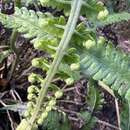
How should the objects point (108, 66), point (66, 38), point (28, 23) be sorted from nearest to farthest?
point (66, 38)
point (108, 66)
point (28, 23)

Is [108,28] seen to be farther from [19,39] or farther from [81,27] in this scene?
[81,27]

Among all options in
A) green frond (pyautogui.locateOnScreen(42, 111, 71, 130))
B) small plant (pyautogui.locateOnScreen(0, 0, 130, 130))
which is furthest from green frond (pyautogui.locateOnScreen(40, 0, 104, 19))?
green frond (pyautogui.locateOnScreen(42, 111, 71, 130))

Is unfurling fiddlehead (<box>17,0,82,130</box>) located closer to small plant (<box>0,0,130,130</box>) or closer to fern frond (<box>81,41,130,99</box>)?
small plant (<box>0,0,130,130</box>)

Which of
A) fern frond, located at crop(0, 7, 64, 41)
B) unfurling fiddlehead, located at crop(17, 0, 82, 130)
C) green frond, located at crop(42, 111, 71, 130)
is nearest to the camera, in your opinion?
unfurling fiddlehead, located at crop(17, 0, 82, 130)

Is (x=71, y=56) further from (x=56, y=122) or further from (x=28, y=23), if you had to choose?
(x=56, y=122)

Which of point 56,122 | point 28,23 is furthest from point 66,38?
point 56,122

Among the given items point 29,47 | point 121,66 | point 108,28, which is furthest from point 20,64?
point 121,66

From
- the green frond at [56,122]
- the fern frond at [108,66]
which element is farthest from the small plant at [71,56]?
the green frond at [56,122]

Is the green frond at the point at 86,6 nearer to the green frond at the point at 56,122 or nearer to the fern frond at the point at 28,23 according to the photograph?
the fern frond at the point at 28,23
